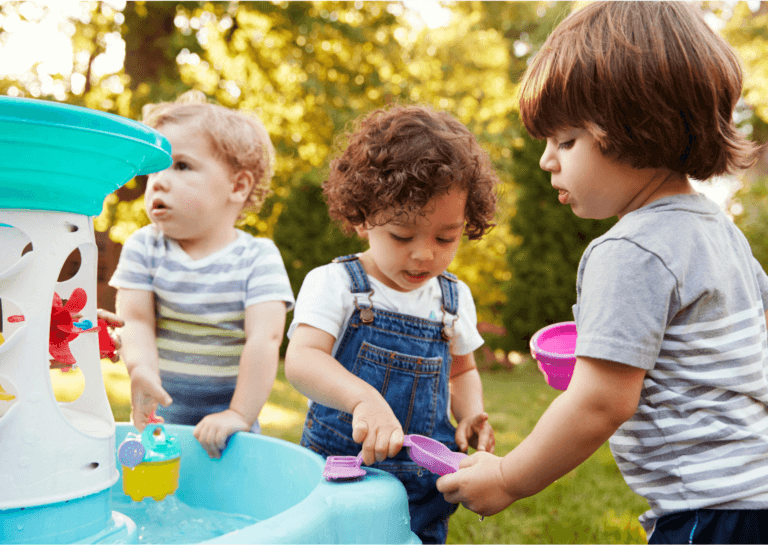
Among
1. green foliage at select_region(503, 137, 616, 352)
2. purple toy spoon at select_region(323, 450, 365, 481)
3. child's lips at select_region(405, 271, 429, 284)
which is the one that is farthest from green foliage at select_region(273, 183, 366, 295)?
purple toy spoon at select_region(323, 450, 365, 481)

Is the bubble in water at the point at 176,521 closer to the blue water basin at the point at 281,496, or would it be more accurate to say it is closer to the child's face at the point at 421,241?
the blue water basin at the point at 281,496

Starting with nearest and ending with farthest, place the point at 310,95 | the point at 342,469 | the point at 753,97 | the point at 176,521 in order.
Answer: the point at 342,469
the point at 176,521
the point at 310,95
the point at 753,97

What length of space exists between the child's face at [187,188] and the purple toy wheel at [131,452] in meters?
0.84

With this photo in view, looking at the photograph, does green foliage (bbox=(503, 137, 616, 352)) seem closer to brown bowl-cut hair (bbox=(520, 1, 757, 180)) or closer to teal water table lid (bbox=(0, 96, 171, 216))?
brown bowl-cut hair (bbox=(520, 1, 757, 180))

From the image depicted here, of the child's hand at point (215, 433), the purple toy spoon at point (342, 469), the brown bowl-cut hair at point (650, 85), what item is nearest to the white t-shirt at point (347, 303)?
the child's hand at point (215, 433)

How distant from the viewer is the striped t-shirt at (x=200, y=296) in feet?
6.75

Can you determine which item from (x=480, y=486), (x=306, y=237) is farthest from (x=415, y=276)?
(x=306, y=237)

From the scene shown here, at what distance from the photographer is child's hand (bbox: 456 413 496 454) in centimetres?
171

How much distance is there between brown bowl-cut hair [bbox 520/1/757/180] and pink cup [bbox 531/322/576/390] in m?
0.52

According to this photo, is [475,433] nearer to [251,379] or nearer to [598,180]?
[251,379]

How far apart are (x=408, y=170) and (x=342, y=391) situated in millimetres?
614

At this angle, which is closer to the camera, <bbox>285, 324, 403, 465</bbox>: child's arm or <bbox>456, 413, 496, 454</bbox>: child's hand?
<bbox>285, 324, 403, 465</bbox>: child's arm

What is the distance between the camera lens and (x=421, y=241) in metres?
1.65

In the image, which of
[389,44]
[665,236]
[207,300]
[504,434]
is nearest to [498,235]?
[389,44]
